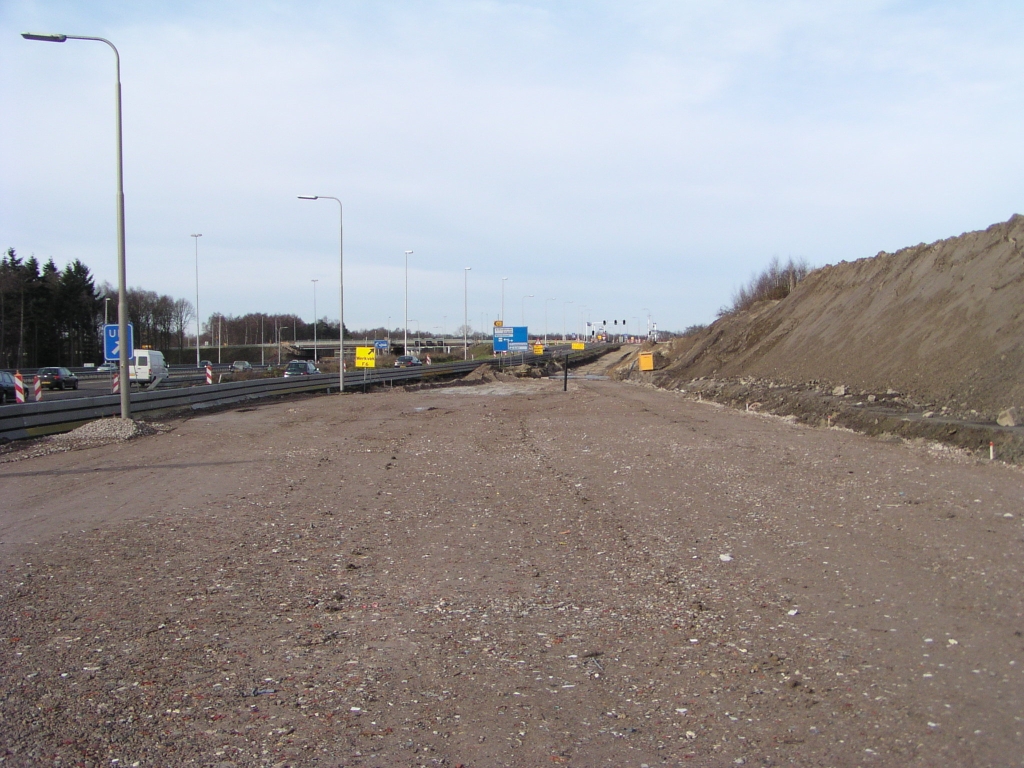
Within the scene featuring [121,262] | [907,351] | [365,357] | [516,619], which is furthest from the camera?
[365,357]

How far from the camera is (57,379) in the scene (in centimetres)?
4631

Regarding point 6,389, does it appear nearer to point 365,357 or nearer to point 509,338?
point 365,357

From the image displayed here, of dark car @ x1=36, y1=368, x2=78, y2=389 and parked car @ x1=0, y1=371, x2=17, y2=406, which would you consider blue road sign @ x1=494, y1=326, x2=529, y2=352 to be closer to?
dark car @ x1=36, y1=368, x2=78, y2=389

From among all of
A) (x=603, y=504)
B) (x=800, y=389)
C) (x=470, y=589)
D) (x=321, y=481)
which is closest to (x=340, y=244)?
(x=800, y=389)

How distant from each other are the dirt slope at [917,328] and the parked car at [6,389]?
3274cm

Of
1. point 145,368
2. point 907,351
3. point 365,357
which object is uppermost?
point 907,351

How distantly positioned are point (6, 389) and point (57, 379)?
1152cm

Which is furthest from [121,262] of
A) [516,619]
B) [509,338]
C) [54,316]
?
[54,316]

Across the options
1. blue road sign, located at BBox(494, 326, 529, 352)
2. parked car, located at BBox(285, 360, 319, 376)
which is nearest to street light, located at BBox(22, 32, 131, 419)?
parked car, located at BBox(285, 360, 319, 376)

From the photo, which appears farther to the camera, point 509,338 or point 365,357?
point 509,338

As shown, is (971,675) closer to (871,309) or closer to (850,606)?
(850,606)

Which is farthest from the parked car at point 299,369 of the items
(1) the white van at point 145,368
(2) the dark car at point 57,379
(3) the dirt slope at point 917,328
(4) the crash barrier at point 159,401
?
(3) the dirt slope at point 917,328

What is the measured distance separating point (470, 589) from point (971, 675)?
3919 millimetres

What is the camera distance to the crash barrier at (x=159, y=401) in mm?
18938
